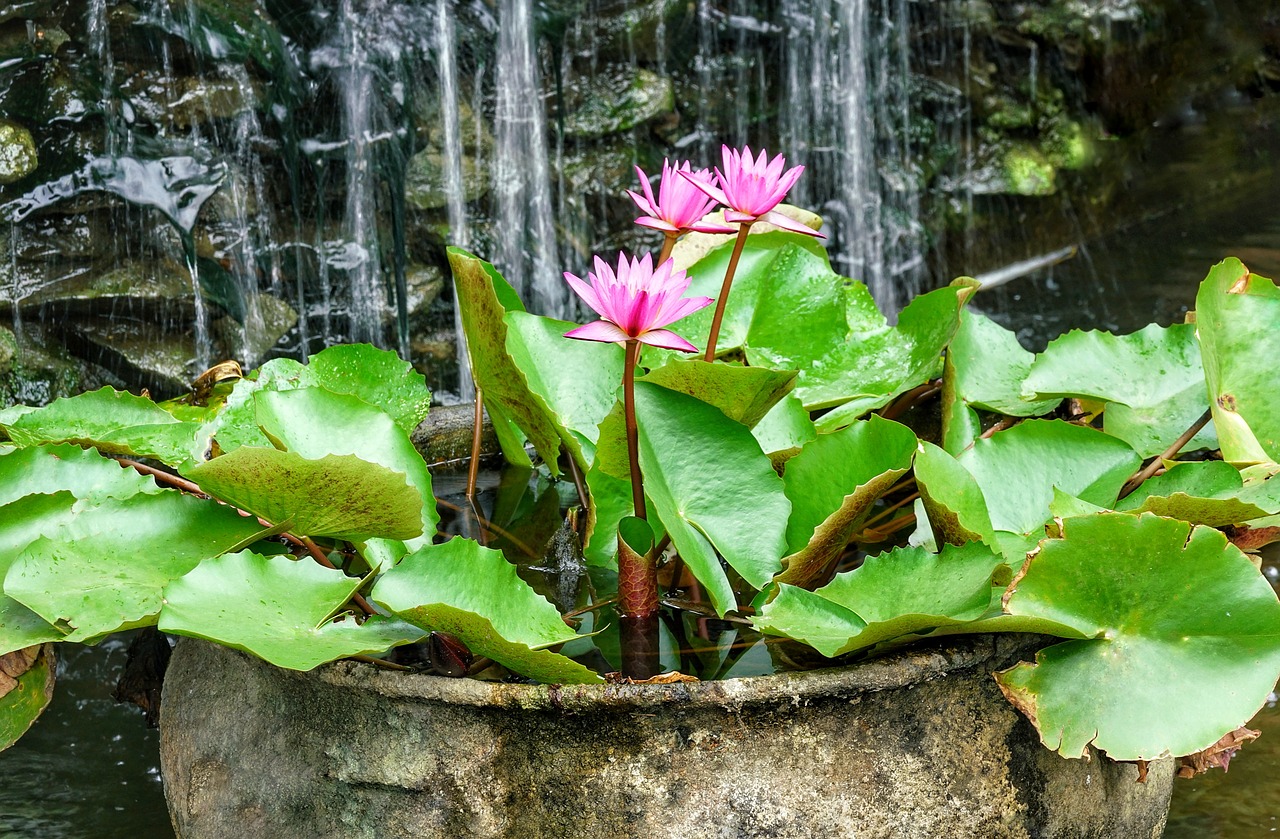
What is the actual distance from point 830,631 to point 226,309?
2159mm

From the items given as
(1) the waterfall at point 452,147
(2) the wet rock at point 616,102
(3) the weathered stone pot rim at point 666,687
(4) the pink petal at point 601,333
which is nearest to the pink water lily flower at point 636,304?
(4) the pink petal at point 601,333

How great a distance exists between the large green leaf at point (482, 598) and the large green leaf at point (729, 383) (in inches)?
7.0

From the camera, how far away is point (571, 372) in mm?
1030

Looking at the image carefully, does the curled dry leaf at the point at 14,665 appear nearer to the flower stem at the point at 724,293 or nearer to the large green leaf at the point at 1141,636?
the flower stem at the point at 724,293

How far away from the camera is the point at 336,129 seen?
8.87ft

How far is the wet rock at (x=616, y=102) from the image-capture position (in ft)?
10.2

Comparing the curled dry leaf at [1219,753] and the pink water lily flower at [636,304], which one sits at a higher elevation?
the pink water lily flower at [636,304]

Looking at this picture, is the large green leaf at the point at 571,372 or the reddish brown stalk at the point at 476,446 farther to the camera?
the reddish brown stalk at the point at 476,446

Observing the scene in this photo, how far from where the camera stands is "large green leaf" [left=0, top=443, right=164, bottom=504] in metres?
0.91

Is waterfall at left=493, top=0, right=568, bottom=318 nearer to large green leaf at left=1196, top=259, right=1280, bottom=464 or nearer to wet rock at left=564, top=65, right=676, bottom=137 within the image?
wet rock at left=564, top=65, right=676, bottom=137

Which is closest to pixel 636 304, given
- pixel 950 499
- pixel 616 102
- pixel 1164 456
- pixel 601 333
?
pixel 601 333

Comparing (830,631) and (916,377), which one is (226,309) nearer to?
(916,377)

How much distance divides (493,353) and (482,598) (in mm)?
255

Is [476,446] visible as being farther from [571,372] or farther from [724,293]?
[724,293]
